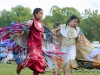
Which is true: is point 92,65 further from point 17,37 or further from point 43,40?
point 17,37

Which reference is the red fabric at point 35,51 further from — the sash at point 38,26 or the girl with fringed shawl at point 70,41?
the girl with fringed shawl at point 70,41

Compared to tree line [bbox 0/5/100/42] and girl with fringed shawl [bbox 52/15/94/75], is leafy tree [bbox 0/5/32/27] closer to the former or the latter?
tree line [bbox 0/5/100/42]

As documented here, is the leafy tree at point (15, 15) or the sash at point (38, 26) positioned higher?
the leafy tree at point (15, 15)

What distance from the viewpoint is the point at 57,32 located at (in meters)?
8.73

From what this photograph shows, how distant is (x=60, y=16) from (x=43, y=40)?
233 ft

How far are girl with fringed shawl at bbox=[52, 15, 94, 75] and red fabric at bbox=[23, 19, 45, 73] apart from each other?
1439 millimetres

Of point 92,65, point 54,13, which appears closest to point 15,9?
point 54,13

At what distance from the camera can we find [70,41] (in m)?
8.43

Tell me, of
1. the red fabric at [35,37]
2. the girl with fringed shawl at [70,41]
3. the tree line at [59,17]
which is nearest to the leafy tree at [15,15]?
the tree line at [59,17]

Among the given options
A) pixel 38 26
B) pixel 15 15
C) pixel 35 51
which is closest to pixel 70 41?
pixel 38 26

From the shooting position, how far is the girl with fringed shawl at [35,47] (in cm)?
650

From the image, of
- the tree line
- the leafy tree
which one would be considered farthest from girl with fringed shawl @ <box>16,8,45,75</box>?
the leafy tree

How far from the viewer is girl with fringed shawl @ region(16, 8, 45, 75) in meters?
6.50

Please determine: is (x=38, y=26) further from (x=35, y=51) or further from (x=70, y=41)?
(x=70, y=41)
